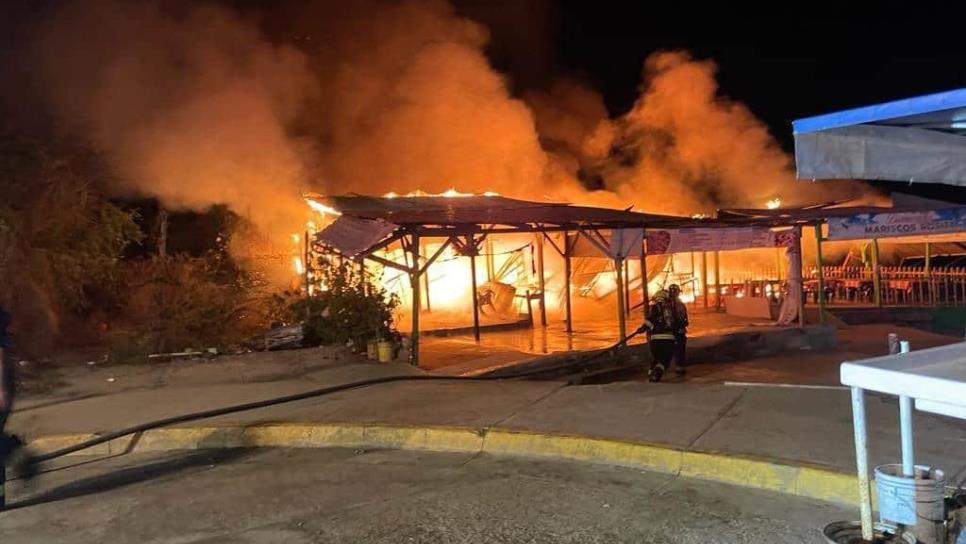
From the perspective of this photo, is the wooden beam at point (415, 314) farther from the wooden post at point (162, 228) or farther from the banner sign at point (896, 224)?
the banner sign at point (896, 224)

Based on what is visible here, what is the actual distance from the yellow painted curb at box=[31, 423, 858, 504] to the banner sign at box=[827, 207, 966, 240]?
→ 403 inches

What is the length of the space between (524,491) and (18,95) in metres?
13.0

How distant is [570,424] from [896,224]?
10.5 meters

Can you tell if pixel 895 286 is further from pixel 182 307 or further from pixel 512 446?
pixel 182 307

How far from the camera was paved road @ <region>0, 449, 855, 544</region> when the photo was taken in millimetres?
4406

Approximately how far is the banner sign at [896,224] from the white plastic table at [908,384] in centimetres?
1184

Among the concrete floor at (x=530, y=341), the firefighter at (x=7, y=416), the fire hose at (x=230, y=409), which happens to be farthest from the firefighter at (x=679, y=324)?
the firefighter at (x=7, y=416)

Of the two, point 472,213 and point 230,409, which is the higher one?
point 472,213

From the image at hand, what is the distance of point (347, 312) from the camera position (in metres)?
10.8

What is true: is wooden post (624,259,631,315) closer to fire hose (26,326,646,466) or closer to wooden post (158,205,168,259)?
fire hose (26,326,646,466)

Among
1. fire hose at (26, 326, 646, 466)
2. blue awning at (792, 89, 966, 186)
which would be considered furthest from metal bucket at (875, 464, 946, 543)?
fire hose at (26, 326, 646, 466)

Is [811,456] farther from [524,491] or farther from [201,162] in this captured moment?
[201,162]

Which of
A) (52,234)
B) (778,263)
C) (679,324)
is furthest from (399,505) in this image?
(778,263)

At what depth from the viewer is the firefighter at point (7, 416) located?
5172 mm
